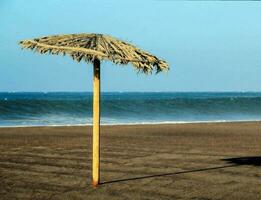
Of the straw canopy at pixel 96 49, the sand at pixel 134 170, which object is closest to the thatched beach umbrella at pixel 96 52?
the straw canopy at pixel 96 49

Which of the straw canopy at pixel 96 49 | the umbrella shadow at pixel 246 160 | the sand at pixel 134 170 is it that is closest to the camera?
the straw canopy at pixel 96 49

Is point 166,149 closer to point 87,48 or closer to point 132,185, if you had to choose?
point 132,185

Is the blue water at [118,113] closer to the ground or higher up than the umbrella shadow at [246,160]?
closer to the ground

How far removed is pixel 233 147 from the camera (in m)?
17.9

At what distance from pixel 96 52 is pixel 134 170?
4.10m

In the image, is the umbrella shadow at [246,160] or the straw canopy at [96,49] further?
the umbrella shadow at [246,160]

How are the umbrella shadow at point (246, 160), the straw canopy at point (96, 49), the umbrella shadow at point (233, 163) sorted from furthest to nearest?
the umbrella shadow at point (246, 160) < the umbrella shadow at point (233, 163) < the straw canopy at point (96, 49)

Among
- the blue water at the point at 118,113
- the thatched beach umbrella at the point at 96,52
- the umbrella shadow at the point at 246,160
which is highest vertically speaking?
the thatched beach umbrella at the point at 96,52

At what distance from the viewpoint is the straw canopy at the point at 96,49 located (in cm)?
915

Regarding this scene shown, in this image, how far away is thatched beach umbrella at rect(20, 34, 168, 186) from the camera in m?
9.18

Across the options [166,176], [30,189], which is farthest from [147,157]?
[30,189]

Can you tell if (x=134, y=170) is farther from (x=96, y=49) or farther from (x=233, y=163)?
(x=96, y=49)

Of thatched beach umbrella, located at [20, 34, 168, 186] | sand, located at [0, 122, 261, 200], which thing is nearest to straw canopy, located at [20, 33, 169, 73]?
thatched beach umbrella, located at [20, 34, 168, 186]

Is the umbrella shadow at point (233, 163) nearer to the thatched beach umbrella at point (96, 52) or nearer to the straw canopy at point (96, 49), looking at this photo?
the thatched beach umbrella at point (96, 52)
